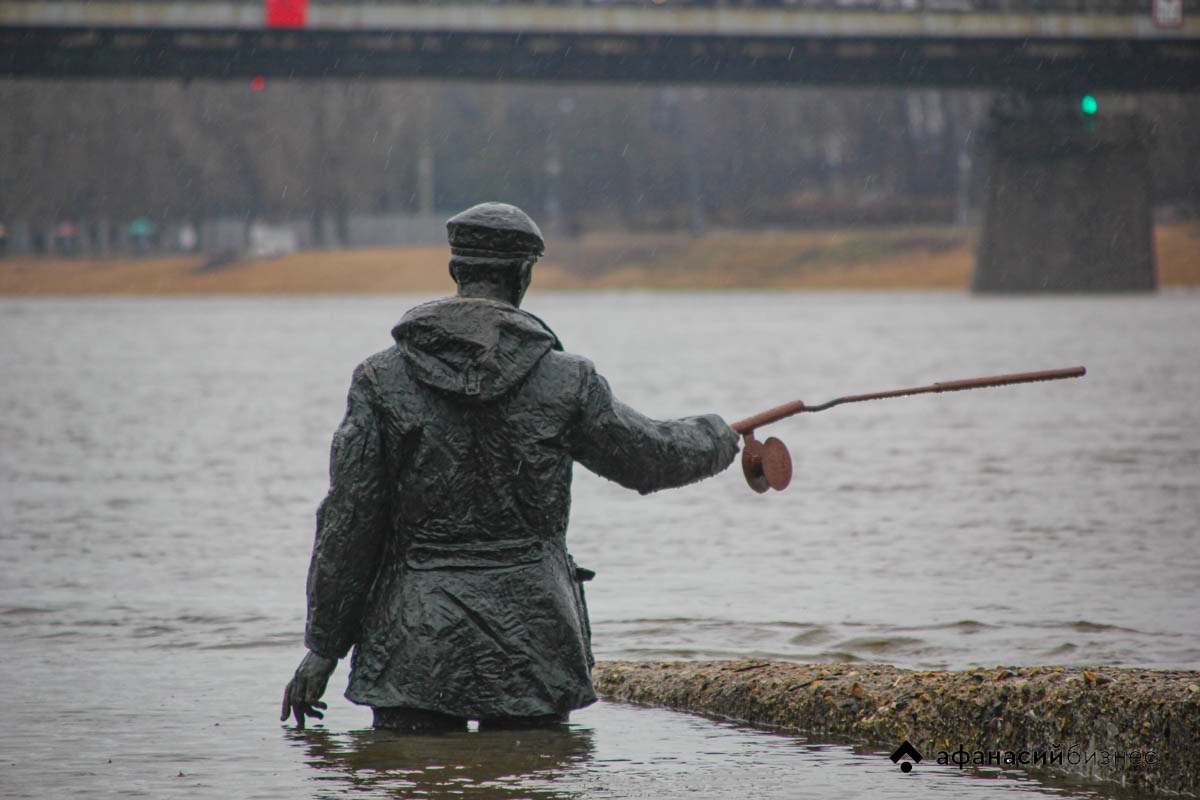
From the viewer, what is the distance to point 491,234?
5.09m

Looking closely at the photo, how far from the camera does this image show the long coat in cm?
499

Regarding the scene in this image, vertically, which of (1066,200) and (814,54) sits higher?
(814,54)

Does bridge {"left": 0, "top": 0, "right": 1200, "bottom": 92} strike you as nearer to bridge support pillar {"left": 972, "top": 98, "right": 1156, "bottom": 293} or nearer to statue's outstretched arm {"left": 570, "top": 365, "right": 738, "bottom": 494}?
bridge support pillar {"left": 972, "top": 98, "right": 1156, "bottom": 293}

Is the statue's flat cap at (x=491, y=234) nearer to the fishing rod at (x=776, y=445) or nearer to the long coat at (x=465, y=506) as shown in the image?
the long coat at (x=465, y=506)

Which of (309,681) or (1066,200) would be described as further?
(1066,200)

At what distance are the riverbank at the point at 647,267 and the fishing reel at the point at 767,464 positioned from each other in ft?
233

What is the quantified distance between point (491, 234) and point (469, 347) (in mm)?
325

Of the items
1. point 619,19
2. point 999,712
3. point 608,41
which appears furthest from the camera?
point 608,41

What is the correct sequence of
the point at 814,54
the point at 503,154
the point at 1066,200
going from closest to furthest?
1. the point at 814,54
2. the point at 1066,200
3. the point at 503,154

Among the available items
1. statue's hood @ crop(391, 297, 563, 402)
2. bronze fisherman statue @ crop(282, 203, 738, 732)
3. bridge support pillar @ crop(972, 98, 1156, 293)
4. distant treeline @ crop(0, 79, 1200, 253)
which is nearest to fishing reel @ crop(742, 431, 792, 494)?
bronze fisherman statue @ crop(282, 203, 738, 732)

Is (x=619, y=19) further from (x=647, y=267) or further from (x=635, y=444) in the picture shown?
(x=635, y=444)

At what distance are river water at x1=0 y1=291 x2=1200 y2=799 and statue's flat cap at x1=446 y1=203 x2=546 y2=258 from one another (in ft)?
4.38

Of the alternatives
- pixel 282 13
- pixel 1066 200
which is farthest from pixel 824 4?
pixel 282 13

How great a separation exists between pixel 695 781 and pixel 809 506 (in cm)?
910
